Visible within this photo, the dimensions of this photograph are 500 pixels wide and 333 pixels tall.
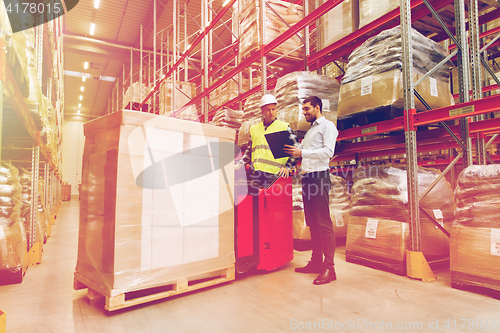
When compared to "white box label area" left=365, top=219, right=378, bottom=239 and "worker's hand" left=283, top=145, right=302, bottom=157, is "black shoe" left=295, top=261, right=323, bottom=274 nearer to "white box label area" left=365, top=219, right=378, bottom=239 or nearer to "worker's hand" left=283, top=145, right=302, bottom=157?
"white box label area" left=365, top=219, right=378, bottom=239

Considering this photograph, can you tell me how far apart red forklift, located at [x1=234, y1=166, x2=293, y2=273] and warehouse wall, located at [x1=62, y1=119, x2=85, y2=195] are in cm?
2455

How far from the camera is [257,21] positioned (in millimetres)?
5473

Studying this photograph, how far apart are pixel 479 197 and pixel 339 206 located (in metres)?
2.36

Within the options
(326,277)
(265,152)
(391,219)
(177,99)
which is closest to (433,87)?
(391,219)

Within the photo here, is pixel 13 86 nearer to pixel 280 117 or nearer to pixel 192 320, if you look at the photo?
pixel 192 320

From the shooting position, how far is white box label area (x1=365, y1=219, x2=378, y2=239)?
11.4 feet

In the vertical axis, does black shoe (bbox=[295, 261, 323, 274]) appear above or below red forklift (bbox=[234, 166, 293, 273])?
below

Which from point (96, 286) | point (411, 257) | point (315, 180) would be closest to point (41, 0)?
point (96, 286)

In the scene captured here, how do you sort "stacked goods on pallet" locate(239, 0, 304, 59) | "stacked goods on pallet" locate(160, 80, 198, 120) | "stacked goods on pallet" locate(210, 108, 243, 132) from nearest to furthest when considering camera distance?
"stacked goods on pallet" locate(239, 0, 304, 59)
"stacked goods on pallet" locate(210, 108, 243, 132)
"stacked goods on pallet" locate(160, 80, 198, 120)

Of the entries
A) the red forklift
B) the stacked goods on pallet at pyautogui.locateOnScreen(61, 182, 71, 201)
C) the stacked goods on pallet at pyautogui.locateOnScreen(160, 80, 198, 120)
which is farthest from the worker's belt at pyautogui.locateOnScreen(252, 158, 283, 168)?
the stacked goods on pallet at pyautogui.locateOnScreen(61, 182, 71, 201)

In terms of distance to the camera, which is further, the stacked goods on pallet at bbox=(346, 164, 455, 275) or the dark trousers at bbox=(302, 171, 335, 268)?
the stacked goods on pallet at bbox=(346, 164, 455, 275)

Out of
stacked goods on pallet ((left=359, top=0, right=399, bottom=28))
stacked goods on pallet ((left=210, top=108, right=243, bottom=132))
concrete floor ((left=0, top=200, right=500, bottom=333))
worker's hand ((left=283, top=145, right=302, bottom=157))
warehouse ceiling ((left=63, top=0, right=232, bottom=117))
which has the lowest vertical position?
concrete floor ((left=0, top=200, right=500, bottom=333))

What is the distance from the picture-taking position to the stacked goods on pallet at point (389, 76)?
10.6 ft

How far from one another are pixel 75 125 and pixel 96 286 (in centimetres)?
2702
